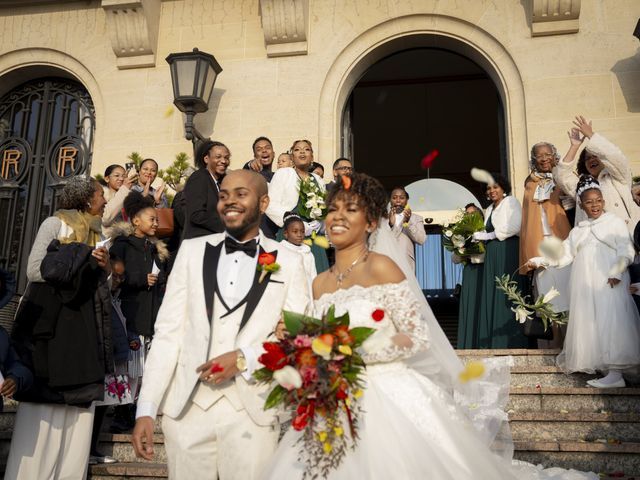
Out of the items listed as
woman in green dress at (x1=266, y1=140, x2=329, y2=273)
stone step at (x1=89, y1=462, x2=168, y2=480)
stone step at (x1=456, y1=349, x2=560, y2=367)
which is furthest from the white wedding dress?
woman in green dress at (x1=266, y1=140, x2=329, y2=273)

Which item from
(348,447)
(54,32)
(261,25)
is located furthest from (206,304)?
(54,32)

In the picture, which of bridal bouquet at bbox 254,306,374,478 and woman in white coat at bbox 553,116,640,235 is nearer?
bridal bouquet at bbox 254,306,374,478

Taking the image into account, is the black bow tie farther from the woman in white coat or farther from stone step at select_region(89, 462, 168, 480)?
the woman in white coat

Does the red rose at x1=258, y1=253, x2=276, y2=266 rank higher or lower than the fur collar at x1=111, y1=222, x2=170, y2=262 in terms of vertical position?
lower

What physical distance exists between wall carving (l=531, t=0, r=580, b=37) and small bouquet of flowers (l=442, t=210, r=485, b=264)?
10.6ft

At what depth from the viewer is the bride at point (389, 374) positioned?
9.96 feet

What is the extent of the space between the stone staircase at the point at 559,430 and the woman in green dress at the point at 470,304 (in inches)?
84.7

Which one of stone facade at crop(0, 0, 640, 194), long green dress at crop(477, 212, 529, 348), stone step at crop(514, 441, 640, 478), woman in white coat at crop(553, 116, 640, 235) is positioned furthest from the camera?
stone facade at crop(0, 0, 640, 194)

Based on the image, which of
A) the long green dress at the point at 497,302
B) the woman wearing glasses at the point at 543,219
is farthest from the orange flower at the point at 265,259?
the long green dress at the point at 497,302

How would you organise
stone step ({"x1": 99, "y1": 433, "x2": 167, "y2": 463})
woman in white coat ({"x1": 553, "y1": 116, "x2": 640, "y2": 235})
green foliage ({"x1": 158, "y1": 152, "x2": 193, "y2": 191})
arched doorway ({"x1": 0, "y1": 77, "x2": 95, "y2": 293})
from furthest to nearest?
1. arched doorway ({"x1": 0, "y1": 77, "x2": 95, "y2": 293})
2. green foliage ({"x1": 158, "y1": 152, "x2": 193, "y2": 191})
3. woman in white coat ({"x1": 553, "y1": 116, "x2": 640, "y2": 235})
4. stone step ({"x1": 99, "y1": 433, "x2": 167, "y2": 463})

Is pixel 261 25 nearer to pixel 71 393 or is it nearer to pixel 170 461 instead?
pixel 71 393

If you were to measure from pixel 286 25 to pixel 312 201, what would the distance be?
3.96 m

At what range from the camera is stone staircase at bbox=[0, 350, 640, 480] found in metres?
4.97

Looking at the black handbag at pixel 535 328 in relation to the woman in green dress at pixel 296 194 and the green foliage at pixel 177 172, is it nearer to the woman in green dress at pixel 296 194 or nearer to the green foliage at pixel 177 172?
the woman in green dress at pixel 296 194
